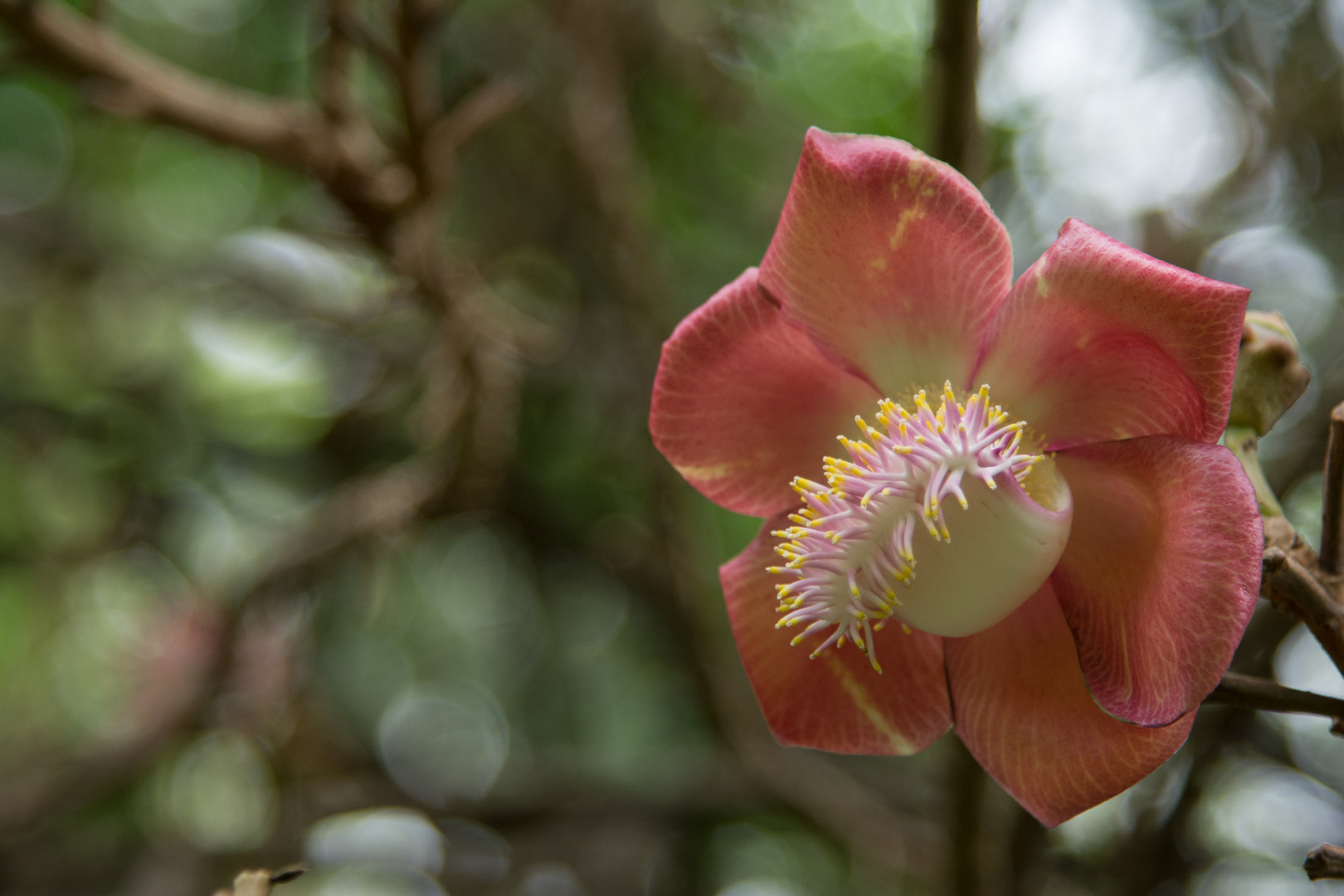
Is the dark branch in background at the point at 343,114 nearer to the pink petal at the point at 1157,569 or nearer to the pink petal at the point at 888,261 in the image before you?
the pink petal at the point at 888,261

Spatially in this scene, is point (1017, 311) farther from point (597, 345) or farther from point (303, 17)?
point (303, 17)

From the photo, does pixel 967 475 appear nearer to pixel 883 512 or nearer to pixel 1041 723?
pixel 883 512

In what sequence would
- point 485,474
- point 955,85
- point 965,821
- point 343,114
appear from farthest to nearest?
point 485,474
point 343,114
point 965,821
point 955,85

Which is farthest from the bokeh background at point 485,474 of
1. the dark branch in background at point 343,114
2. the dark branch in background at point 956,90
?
the dark branch in background at point 956,90

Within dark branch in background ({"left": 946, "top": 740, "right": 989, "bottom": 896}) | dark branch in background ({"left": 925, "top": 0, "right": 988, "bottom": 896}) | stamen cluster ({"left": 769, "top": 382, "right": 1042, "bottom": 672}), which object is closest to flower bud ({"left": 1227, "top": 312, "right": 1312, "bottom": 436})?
stamen cluster ({"left": 769, "top": 382, "right": 1042, "bottom": 672})

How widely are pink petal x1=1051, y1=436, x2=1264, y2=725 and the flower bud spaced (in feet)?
0.28

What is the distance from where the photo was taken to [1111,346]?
30.3 inches

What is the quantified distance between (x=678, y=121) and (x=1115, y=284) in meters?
3.69

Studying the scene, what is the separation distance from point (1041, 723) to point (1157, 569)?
0.51 feet

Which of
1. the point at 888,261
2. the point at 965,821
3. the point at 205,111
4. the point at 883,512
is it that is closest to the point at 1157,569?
the point at 883,512

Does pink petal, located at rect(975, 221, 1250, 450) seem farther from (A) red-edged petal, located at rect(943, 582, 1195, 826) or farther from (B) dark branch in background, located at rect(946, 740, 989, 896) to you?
(B) dark branch in background, located at rect(946, 740, 989, 896)

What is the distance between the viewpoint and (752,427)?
2.89ft

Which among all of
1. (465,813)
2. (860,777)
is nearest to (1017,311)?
(465,813)

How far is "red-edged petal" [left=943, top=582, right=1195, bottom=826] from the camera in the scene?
0.71 meters
